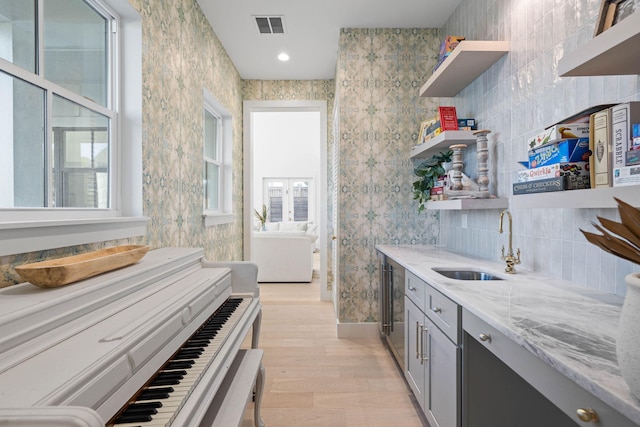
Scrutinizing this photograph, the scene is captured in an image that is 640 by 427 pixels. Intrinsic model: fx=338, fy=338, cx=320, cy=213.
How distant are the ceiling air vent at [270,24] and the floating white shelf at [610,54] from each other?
2.44m

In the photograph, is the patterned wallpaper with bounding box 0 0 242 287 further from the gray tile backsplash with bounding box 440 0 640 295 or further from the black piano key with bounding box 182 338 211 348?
the gray tile backsplash with bounding box 440 0 640 295

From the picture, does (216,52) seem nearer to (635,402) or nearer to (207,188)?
(207,188)

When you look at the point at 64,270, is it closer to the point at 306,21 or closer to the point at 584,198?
the point at 584,198

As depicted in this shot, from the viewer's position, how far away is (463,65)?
2.20 m

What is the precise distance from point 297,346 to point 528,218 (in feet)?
6.76

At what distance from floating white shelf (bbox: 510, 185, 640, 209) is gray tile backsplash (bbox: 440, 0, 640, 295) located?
0.09 meters

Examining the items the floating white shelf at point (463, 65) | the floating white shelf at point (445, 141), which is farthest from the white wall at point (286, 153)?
the floating white shelf at point (463, 65)

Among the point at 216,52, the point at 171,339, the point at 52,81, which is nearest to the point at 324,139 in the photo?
the point at 216,52

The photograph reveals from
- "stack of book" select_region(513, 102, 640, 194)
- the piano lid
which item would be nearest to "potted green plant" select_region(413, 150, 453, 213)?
"stack of book" select_region(513, 102, 640, 194)

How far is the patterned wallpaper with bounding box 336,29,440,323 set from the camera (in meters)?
3.12

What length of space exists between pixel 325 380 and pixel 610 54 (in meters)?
2.29

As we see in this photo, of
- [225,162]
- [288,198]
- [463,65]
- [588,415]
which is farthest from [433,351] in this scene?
[288,198]

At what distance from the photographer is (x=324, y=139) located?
14.1ft

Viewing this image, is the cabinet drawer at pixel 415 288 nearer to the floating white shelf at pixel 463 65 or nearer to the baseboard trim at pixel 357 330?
the baseboard trim at pixel 357 330
